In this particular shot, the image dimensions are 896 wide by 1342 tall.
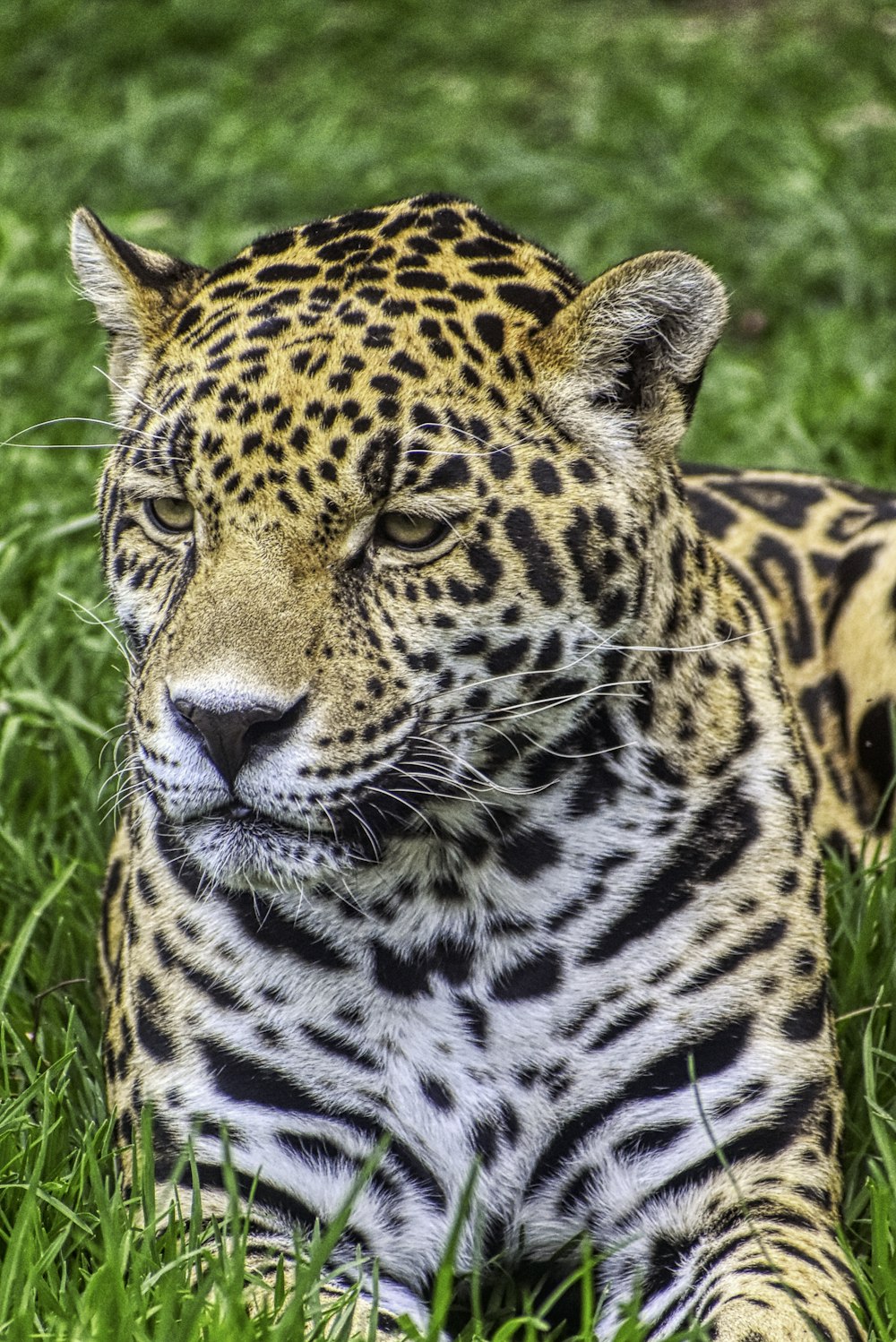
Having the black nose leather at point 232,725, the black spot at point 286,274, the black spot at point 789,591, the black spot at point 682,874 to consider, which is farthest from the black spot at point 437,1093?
the black spot at point 789,591

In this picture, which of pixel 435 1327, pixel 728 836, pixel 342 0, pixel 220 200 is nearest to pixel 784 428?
pixel 220 200

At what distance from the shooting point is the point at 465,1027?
3783 mm

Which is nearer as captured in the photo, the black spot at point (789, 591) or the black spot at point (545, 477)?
the black spot at point (545, 477)

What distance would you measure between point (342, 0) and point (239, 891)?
10.9m

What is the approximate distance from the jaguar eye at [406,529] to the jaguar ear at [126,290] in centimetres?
73

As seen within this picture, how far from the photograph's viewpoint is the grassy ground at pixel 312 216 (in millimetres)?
3842

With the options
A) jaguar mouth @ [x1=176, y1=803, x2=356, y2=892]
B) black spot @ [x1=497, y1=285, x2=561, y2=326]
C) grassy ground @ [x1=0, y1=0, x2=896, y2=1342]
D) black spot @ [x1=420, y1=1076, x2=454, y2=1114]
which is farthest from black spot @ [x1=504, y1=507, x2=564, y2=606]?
grassy ground @ [x1=0, y1=0, x2=896, y2=1342]

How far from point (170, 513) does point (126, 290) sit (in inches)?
25.1

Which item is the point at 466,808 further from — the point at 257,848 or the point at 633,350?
the point at 633,350

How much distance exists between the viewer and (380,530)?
3.46m

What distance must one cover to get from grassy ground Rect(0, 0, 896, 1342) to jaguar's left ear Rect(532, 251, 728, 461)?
129 cm

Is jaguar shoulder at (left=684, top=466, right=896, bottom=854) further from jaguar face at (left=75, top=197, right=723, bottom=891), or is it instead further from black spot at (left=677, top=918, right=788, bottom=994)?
jaguar face at (left=75, top=197, right=723, bottom=891)

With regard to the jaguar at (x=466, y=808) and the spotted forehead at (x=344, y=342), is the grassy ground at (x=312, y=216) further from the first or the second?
the spotted forehead at (x=344, y=342)

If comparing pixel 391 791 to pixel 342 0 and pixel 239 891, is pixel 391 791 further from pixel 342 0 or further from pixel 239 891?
pixel 342 0
